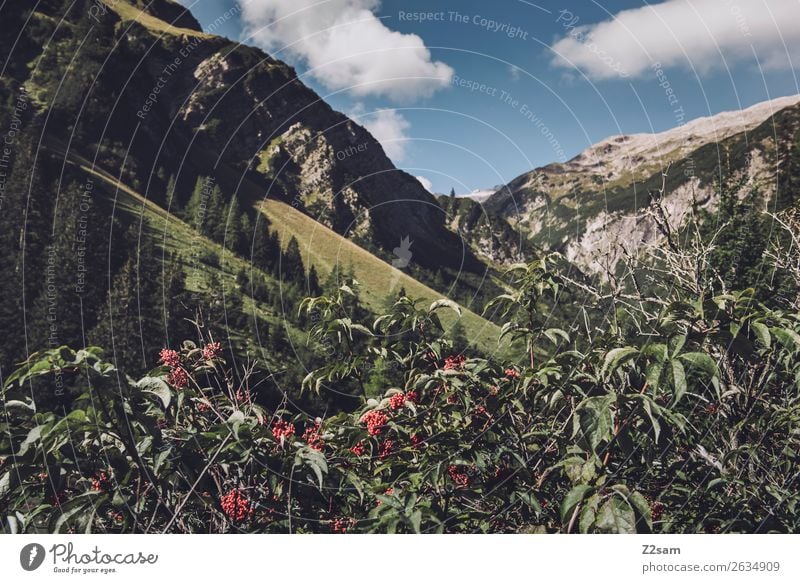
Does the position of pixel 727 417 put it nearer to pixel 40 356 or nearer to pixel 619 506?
pixel 619 506

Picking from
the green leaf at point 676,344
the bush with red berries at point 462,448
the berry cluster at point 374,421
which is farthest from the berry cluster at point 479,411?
the green leaf at point 676,344

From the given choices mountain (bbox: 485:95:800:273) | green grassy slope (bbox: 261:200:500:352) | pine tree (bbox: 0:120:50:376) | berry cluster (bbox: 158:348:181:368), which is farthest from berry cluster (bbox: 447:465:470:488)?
green grassy slope (bbox: 261:200:500:352)

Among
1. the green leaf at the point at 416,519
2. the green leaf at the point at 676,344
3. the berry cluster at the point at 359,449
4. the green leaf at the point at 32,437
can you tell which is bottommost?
the green leaf at the point at 416,519

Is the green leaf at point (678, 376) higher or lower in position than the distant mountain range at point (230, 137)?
lower

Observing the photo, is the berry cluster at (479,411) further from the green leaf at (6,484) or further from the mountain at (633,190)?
the green leaf at (6,484)

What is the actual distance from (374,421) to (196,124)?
127682mm

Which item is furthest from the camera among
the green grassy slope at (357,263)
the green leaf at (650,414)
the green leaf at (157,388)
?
the green grassy slope at (357,263)

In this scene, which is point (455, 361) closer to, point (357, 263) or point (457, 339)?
point (457, 339)

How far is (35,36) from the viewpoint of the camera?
86.0 meters

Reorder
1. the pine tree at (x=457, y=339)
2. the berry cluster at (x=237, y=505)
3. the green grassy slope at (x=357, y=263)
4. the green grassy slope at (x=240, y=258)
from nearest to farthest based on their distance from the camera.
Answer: the berry cluster at (x=237, y=505), the pine tree at (x=457, y=339), the green grassy slope at (x=240, y=258), the green grassy slope at (x=357, y=263)

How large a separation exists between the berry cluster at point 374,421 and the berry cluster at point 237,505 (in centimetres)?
65

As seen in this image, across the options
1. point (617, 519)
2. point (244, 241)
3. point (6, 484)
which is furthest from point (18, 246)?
point (617, 519)

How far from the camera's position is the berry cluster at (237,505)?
2451 millimetres
